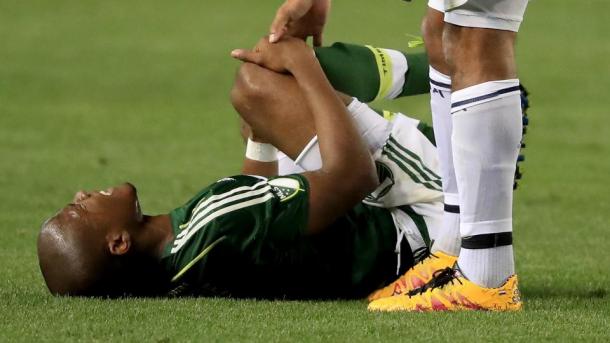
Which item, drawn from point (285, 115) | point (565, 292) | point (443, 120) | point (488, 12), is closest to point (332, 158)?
point (285, 115)

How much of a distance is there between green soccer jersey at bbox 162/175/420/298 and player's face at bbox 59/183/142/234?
148mm

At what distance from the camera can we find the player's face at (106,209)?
4.38m

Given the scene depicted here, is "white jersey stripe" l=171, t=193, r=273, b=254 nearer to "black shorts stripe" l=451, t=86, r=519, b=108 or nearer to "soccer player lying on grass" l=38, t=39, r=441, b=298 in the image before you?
"soccer player lying on grass" l=38, t=39, r=441, b=298

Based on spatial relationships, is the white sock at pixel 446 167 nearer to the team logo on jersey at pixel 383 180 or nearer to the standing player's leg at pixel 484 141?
the team logo on jersey at pixel 383 180

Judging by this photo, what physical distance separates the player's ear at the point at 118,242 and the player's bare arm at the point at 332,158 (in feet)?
1.88

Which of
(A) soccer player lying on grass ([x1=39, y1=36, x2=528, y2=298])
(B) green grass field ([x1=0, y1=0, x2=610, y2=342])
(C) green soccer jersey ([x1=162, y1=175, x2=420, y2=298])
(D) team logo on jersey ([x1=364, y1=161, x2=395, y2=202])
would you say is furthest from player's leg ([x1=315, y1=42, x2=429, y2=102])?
(B) green grass field ([x1=0, y1=0, x2=610, y2=342])

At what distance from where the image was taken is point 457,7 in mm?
4004

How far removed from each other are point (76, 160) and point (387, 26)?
7123 millimetres

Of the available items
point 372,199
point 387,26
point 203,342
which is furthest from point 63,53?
point 203,342

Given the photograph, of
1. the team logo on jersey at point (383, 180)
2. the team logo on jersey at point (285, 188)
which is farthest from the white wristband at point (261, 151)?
the team logo on jersey at point (285, 188)

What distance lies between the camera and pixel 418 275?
4590mm

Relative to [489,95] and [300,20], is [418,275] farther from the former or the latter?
[300,20]

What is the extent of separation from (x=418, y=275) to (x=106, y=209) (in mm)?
1018

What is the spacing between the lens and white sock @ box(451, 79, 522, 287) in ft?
13.3
